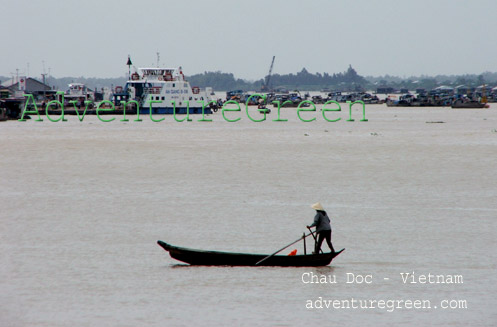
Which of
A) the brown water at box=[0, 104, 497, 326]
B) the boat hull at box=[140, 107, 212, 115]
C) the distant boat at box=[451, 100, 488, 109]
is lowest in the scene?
the distant boat at box=[451, 100, 488, 109]

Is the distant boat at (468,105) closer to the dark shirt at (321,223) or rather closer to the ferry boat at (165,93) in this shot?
the ferry boat at (165,93)

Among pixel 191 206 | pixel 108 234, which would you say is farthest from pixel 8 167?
pixel 108 234

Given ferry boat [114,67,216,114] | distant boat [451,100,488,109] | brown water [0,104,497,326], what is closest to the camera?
brown water [0,104,497,326]

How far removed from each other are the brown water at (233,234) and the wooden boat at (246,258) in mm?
211

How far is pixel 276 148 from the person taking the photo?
6094cm

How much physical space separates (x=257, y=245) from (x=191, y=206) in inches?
312

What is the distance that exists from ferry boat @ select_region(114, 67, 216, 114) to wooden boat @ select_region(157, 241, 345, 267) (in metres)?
97.4

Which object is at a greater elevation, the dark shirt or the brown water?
the dark shirt

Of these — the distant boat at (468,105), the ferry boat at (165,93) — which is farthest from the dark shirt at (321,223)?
the distant boat at (468,105)

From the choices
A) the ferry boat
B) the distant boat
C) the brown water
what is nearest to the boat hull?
the ferry boat

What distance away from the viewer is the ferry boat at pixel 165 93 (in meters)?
117

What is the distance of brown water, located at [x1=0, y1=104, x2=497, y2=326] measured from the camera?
16141 millimetres

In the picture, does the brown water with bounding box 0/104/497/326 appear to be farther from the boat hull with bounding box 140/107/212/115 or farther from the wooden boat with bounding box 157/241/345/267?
the boat hull with bounding box 140/107/212/115

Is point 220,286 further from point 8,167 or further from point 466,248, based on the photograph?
point 8,167
